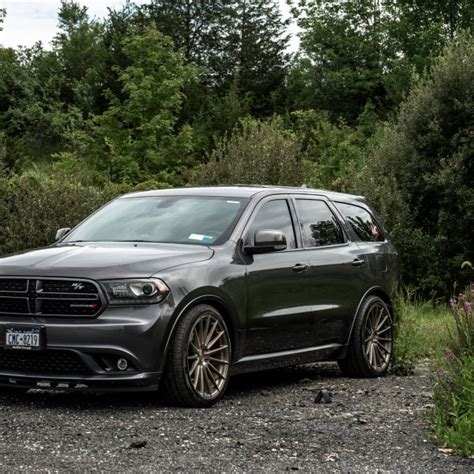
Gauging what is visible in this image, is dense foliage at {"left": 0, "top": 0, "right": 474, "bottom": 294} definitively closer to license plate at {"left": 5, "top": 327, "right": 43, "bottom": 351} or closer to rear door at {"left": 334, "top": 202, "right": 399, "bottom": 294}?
rear door at {"left": 334, "top": 202, "right": 399, "bottom": 294}

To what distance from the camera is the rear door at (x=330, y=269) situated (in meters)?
10.5

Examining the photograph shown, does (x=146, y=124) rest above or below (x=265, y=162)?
above

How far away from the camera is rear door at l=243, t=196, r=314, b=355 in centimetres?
946

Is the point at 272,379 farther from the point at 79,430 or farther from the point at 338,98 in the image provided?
the point at 338,98

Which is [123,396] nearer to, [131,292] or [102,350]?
[102,350]

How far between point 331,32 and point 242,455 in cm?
5471

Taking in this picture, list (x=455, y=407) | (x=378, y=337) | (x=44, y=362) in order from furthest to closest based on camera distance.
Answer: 1. (x=378, y=337)
2. (x=44, y=362)
3. (x=455, y=407)

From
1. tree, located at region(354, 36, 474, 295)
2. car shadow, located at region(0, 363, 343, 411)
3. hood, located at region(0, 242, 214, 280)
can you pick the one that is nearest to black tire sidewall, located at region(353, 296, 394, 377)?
car shadow, located at region(0, 363, 343, 411)

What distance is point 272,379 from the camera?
11.1 meters

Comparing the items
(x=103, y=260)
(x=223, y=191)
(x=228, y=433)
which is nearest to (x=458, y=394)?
(x=228, y=433)

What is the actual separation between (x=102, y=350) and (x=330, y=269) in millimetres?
3113

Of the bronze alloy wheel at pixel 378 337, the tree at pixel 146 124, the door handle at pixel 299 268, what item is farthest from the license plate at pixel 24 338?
the tree at pixel 146 124

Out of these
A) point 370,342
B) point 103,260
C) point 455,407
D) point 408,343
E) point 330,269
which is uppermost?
point 103,260

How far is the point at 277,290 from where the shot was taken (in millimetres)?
9789
